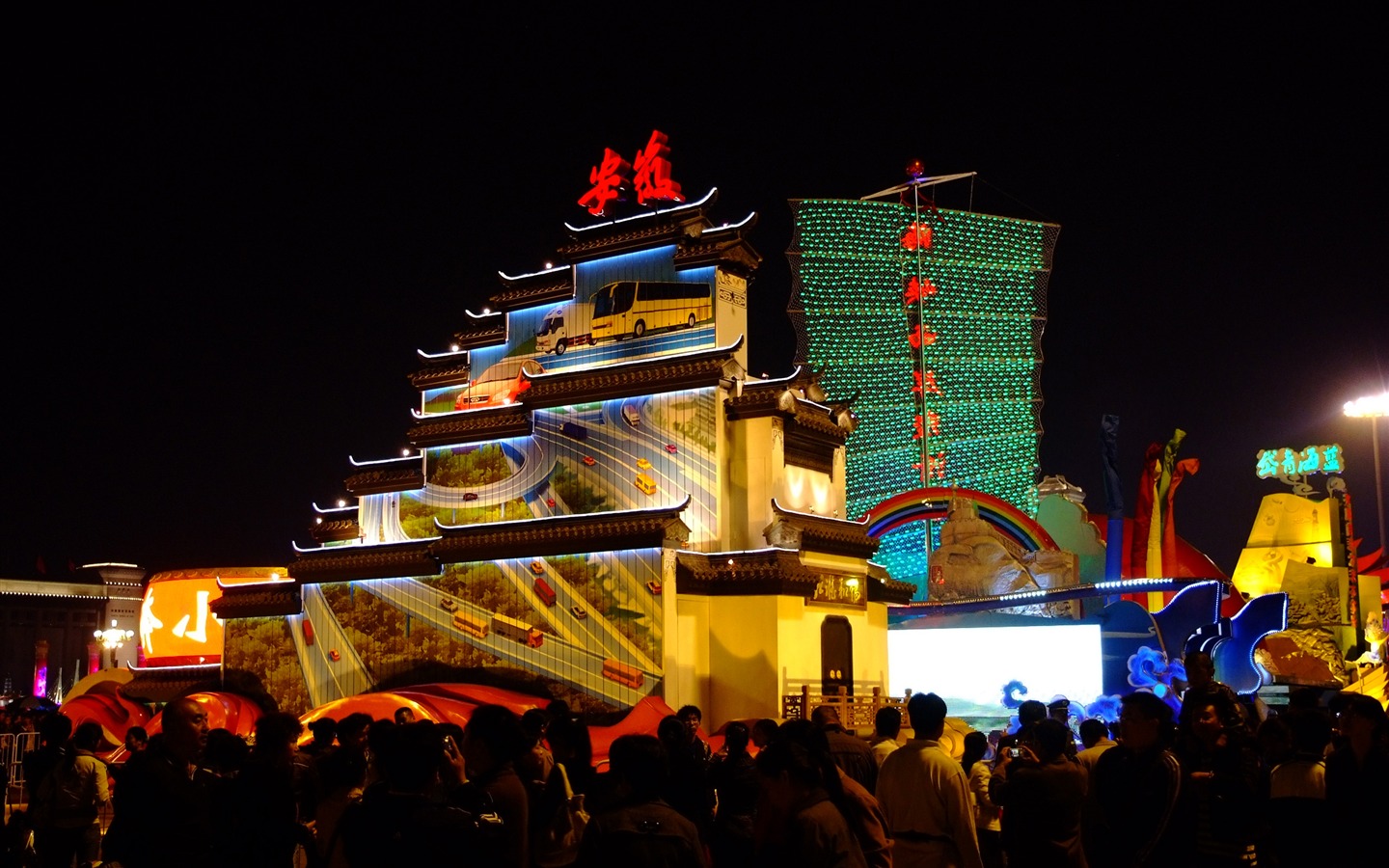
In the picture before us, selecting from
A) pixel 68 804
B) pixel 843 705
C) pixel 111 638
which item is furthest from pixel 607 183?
pixel 111 638

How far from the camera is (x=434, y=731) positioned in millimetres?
4723

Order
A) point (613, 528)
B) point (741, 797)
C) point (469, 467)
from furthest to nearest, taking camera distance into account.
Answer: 1. point (469, 467)
2. point (613, 528)
3. point (741, 797)

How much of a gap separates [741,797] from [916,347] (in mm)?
37155

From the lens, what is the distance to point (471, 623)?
23.6 m

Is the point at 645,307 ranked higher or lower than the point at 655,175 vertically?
lower

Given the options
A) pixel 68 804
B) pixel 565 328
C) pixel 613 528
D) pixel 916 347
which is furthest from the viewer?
pixel 916 347

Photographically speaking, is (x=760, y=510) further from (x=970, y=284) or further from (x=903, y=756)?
(x=970, y=284)

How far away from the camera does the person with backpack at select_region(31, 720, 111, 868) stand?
27.7 ft

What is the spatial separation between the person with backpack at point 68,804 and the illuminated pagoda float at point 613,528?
1343cm

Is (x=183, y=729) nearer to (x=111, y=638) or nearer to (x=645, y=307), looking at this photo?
(x=645, y=307)

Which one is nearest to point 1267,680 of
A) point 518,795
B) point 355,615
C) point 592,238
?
point 592,238

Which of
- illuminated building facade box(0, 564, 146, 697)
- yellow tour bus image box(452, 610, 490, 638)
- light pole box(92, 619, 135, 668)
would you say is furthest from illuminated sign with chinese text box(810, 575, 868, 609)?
illuminated building facade box(0, 564, 146, 697)

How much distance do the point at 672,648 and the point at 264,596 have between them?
9670 millimetres

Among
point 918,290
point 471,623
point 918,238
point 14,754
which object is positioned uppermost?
point 918,238
